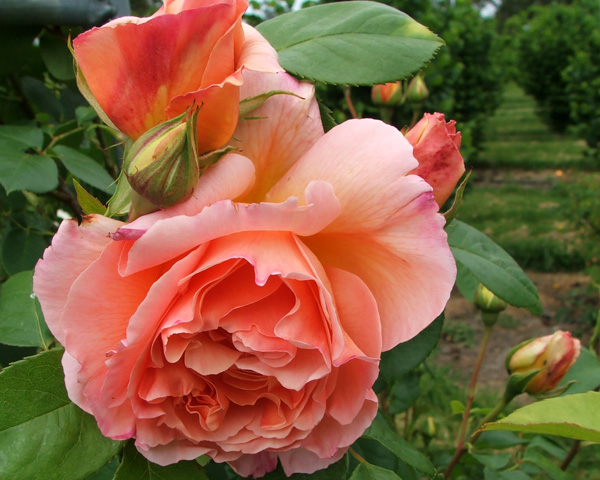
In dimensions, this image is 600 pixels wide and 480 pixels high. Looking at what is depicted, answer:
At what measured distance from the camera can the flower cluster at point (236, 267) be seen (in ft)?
1.16

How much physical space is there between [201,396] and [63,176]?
2.33 ft

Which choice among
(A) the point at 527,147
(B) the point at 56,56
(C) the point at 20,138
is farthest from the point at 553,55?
(C) the point at 20,138

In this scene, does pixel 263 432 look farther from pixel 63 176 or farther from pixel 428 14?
pixel 428 14

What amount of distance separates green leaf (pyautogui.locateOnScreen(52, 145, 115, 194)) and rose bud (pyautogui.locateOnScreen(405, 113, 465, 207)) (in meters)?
0.47

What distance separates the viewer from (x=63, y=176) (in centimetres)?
100

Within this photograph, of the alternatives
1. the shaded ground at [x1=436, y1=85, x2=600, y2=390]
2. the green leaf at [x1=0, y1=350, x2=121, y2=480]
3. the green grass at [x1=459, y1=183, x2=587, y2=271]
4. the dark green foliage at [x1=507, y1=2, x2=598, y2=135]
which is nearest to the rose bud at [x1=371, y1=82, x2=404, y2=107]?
the green leaf at [x1=0, y1=350, x2=121, y2=480]

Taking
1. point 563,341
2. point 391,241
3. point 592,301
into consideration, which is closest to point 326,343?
point 391,241

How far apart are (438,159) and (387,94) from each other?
2.66 ft

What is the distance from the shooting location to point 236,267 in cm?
37

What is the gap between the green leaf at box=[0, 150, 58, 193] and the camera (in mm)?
719

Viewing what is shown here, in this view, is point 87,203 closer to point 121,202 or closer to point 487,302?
point 121,202

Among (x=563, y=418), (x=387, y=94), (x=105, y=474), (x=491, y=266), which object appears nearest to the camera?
(x=563, y=418)

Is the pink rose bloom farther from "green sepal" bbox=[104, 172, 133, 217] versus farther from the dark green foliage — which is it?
the dark green foliage

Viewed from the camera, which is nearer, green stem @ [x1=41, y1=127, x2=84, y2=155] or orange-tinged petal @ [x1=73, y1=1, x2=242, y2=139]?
orange-tinged petal @ [x1=73, y1=1, x2=242, y2=139]
